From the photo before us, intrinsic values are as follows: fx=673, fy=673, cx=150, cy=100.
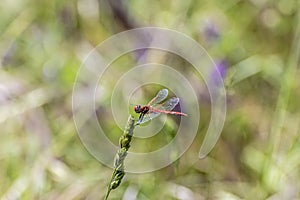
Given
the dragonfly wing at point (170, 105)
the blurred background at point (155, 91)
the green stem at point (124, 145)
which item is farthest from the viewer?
the blurred background at point (155, 91)

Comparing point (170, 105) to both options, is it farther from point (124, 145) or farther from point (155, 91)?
point (155, 91)

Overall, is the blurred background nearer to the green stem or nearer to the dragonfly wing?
the dragonfly wing

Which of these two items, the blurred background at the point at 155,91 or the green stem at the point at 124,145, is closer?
the green stem at the point at 124,145

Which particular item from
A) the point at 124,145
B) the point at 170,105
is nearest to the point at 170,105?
the point at 170,105

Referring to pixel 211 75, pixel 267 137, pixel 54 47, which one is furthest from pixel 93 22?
pixel 267 137

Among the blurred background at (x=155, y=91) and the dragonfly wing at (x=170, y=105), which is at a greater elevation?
the dragonfly wing at (x=170, y=105)

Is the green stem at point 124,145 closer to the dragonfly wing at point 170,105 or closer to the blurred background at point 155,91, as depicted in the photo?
the dragonfly wing at point 170,105

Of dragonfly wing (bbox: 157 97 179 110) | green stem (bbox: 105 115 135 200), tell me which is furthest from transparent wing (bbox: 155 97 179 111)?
green stem (bbox: 105 115 135 200)

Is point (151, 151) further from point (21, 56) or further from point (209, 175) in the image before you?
point (21, 56)

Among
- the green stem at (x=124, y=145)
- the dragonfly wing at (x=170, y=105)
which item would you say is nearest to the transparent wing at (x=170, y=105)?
the dragonfly wing at (x=170, y=105)
